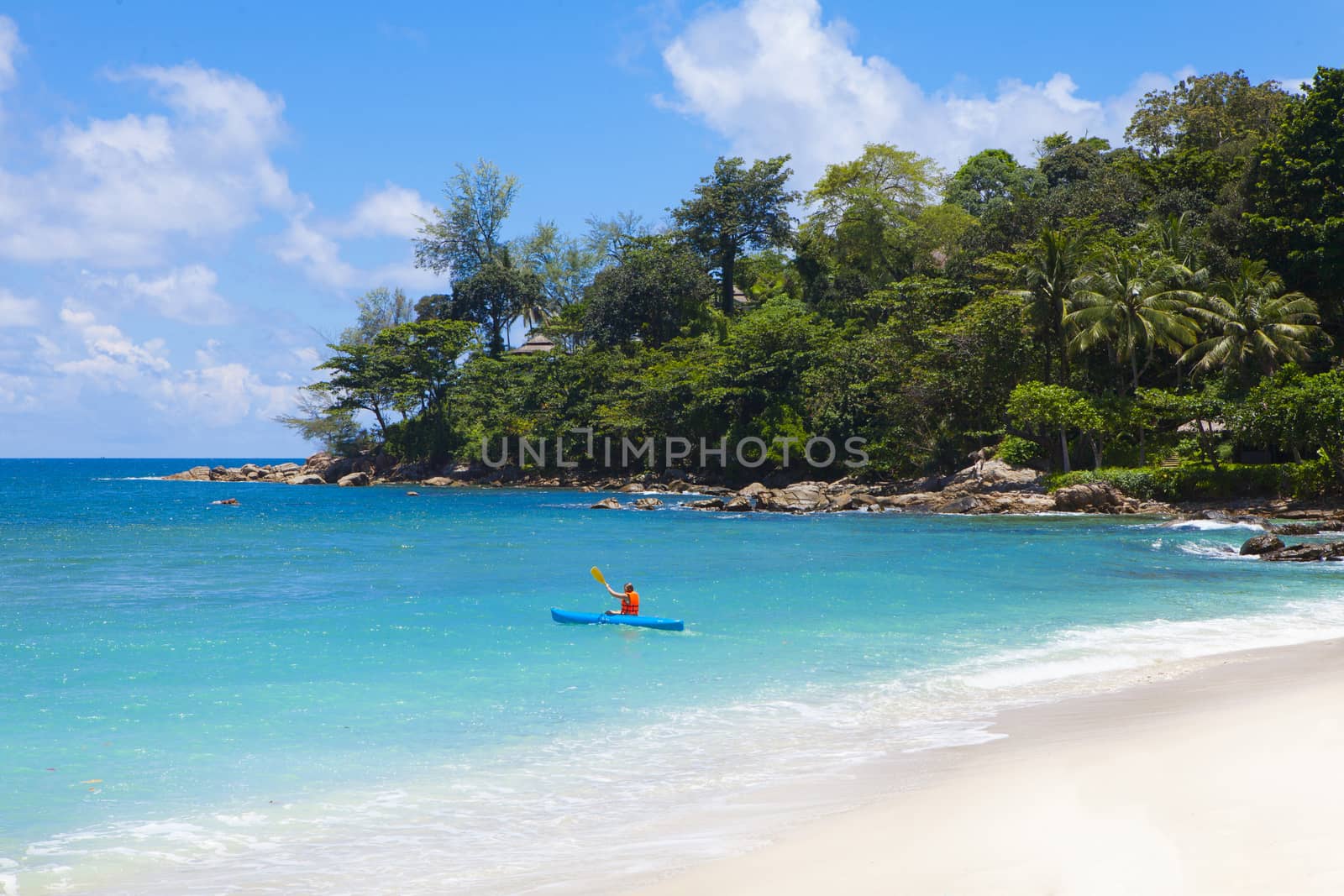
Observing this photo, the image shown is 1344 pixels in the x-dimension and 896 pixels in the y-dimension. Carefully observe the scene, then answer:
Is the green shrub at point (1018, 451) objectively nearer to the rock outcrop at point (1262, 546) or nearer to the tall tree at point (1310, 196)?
the tall tree at point (1310, 196)

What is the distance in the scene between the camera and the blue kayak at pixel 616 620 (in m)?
14.2

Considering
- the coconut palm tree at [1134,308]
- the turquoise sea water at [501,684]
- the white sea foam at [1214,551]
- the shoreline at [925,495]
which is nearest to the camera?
the turquoise sea water at [501,684]

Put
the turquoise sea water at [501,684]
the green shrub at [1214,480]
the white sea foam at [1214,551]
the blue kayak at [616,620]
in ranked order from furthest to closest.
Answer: the green shrub at [1214,480] < the white sea foam at [1214,551] < the blue kayak at [616,620] < the turquoise sea water at [501,684]

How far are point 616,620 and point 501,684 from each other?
3736 mm

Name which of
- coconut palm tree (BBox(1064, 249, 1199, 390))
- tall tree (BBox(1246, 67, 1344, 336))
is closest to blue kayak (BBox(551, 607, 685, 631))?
coconut palm tree (BBox(1064, 249, 1199, 390))

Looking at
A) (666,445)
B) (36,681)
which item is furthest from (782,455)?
(36,681)

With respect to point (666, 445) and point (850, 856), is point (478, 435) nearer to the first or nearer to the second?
point (666, 445)

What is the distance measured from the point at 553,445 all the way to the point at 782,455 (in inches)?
717

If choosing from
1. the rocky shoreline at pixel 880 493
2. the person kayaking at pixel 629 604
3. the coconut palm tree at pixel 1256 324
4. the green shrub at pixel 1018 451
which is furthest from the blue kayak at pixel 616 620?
the green shrub at pixel 1018 451

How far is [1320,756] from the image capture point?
641 centimetres

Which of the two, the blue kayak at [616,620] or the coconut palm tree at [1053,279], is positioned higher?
the coconut palm tree at [1053,279]

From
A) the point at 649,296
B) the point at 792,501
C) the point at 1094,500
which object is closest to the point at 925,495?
the point at 792,501

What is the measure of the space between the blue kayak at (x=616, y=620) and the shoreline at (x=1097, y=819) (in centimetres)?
660

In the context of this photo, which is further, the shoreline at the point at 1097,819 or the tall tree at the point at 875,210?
the tall tree at the point at 875,210
